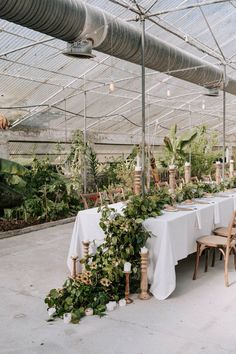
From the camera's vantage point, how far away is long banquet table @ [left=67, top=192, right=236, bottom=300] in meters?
3.79

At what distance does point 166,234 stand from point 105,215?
2.02 feet

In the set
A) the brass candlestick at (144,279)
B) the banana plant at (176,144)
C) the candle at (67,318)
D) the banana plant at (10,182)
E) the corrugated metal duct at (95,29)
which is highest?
the corrugated metal duct at (95,29)

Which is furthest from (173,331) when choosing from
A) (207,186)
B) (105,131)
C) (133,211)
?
(105,131)

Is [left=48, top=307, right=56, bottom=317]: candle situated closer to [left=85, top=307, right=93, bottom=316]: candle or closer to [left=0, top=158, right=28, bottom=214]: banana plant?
[left=85, top=307, right=93, bottom=316]: candle

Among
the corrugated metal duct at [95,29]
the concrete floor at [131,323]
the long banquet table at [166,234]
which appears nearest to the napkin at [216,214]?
the long banquet table at [166,234]

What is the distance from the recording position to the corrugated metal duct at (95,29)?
4.54m

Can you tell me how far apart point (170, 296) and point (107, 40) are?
147 inches

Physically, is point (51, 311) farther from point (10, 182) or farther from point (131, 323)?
point (10, 182)

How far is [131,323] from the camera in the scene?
322 centimetres

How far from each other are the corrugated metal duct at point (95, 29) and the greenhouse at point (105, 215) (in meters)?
0.02

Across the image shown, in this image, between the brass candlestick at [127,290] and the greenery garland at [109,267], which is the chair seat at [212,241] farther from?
the brass candlestick at [127,290]

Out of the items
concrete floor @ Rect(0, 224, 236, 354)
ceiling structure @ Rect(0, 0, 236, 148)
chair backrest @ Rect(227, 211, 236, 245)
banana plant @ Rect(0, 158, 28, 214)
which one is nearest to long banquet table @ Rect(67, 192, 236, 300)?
concrete floor @ Rect(0, 224, 236, 354)

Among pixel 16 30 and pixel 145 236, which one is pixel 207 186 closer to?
pixel 145 236

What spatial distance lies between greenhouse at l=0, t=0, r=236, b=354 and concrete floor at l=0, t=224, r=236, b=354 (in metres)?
0.01
